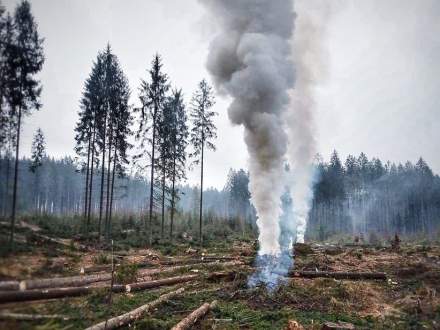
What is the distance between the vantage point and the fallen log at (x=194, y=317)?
8.17 metres

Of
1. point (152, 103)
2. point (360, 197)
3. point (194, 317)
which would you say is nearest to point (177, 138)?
point (152, 103)

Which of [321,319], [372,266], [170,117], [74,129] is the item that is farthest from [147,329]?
[170,117]

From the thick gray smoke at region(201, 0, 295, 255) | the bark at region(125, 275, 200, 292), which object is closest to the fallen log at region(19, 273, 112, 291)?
the bark at region(125, 275, 200, 292)

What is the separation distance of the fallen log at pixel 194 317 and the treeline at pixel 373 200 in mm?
61849

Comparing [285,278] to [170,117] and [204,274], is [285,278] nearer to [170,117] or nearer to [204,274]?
[204,274]

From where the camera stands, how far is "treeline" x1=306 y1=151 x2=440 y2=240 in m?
72.4

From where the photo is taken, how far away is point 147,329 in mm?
7996

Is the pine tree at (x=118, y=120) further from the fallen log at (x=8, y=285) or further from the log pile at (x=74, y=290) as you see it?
the fallen log at (x=8, y=285)

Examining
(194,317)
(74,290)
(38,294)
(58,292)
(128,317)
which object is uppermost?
(38,294)

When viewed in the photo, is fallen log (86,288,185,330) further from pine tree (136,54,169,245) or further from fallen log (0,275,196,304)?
pine tree (136,54,169,245)

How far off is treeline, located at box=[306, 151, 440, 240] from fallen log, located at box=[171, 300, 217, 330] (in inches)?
2435

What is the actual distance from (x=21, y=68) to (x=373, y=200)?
89238 millimetres

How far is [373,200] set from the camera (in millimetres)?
82688

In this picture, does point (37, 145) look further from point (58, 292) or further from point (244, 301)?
A: point (244, 301)
